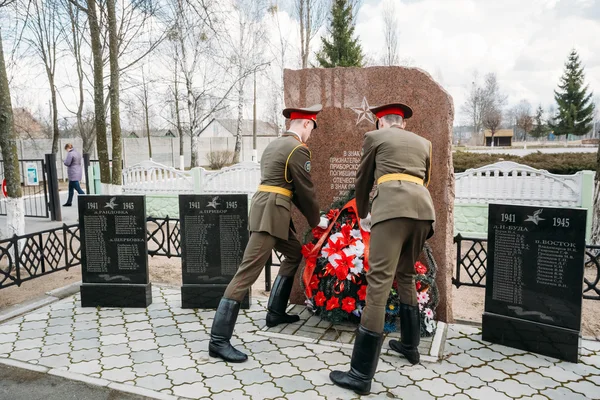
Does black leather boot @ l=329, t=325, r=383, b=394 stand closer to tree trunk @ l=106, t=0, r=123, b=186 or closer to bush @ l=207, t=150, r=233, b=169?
tree trunk @ l=106, t=0, r=123, b=186

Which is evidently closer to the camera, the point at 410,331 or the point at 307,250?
the point at 410,331

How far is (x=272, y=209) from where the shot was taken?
155 inches

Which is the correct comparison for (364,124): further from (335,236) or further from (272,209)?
(272,209)

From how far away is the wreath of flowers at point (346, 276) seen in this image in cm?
416

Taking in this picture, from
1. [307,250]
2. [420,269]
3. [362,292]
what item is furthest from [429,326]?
[307,250]

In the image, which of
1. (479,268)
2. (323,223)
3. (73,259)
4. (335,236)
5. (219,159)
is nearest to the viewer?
(335,236)

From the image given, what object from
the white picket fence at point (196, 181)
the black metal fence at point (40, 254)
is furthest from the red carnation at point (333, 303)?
the white picket fence at point (196, 181)

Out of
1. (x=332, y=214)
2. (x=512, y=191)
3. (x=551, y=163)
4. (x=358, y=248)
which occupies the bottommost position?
(x=358, y=248)

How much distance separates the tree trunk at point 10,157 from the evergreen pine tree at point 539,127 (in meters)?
50.0

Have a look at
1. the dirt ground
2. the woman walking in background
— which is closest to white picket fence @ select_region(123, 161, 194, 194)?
the woman walking in background

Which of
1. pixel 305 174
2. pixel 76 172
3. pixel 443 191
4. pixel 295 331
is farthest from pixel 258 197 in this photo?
pixel 76 172

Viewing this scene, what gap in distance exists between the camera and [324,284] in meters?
4.34

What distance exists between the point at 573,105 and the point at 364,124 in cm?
4669

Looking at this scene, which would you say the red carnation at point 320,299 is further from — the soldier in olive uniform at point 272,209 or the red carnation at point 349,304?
the soldier in olive uniform at point 272,209
